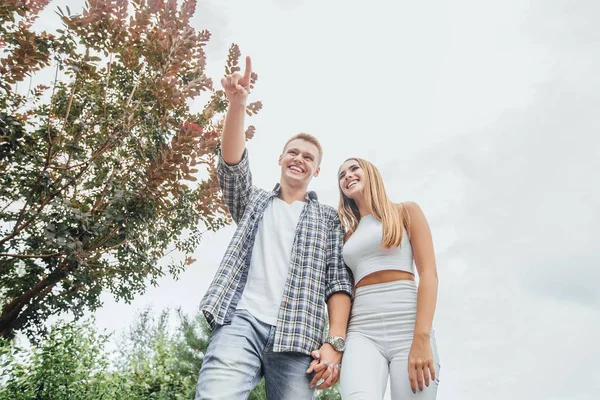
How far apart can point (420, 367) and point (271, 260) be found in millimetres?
833

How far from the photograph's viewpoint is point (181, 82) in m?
4.57

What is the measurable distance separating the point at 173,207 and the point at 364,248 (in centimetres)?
290

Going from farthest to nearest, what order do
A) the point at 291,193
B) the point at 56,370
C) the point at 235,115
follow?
the point at 56,370
the point at 291,193
the point at 235,115

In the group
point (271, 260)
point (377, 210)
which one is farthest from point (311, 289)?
point (377, 210)

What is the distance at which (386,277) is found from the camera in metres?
2.06

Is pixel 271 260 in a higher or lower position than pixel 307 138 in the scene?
lower

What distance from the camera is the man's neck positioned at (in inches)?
95.7

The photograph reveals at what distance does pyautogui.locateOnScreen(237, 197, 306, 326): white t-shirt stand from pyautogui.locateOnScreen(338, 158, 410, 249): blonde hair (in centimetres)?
29

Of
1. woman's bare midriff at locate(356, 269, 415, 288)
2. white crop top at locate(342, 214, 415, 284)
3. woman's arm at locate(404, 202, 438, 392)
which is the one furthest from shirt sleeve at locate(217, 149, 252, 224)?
woman's arm at locate(404, 202, 438, 392)

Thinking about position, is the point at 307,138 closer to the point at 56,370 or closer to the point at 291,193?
the point at 291,193

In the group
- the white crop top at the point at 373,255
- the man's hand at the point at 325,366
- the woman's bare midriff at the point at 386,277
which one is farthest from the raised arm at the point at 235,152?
the man's hand at the point at 325,366

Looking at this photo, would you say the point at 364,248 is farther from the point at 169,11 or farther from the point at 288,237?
the point at 169,11

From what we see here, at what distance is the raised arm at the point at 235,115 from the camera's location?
206cm

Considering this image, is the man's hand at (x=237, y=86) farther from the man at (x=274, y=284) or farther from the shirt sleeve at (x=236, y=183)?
the shirt sleeve at (x=236, y=183)
